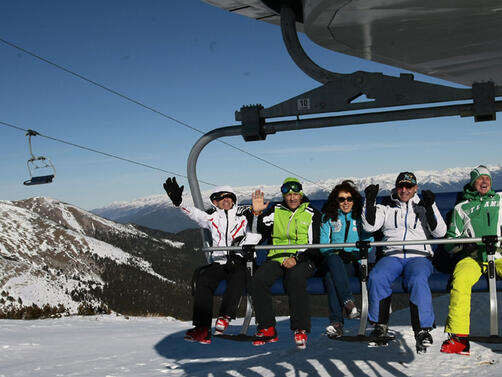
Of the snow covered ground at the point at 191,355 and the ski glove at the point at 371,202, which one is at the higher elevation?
the ski glove at the point at 371,202

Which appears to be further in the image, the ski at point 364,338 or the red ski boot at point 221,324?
the red ski boot at point 221,324

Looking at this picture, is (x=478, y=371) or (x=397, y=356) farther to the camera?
(x=397, y=356)

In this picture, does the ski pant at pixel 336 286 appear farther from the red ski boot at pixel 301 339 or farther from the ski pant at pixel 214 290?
the ski pant at pixel 214 290

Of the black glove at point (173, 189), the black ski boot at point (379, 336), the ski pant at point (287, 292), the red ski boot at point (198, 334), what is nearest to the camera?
the black ski boot at point (379, 336)

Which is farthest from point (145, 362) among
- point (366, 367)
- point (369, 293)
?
point (369, 293)

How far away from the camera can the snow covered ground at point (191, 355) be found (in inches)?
298

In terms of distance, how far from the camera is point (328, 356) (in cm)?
826

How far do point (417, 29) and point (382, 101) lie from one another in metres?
1.67

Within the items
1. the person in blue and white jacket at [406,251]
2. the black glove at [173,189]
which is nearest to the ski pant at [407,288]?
the person in blue and white jacket at [406,251]

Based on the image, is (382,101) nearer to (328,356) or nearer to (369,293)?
(369,293)

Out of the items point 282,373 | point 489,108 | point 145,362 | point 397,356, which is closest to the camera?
point 489,108

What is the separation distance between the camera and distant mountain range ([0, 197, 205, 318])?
10762 centimetres

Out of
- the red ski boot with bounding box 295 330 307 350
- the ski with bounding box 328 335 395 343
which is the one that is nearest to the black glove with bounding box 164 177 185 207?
the red ski boot with bounding box 295 330 307 350

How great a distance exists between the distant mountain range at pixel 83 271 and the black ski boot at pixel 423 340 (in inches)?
3589
